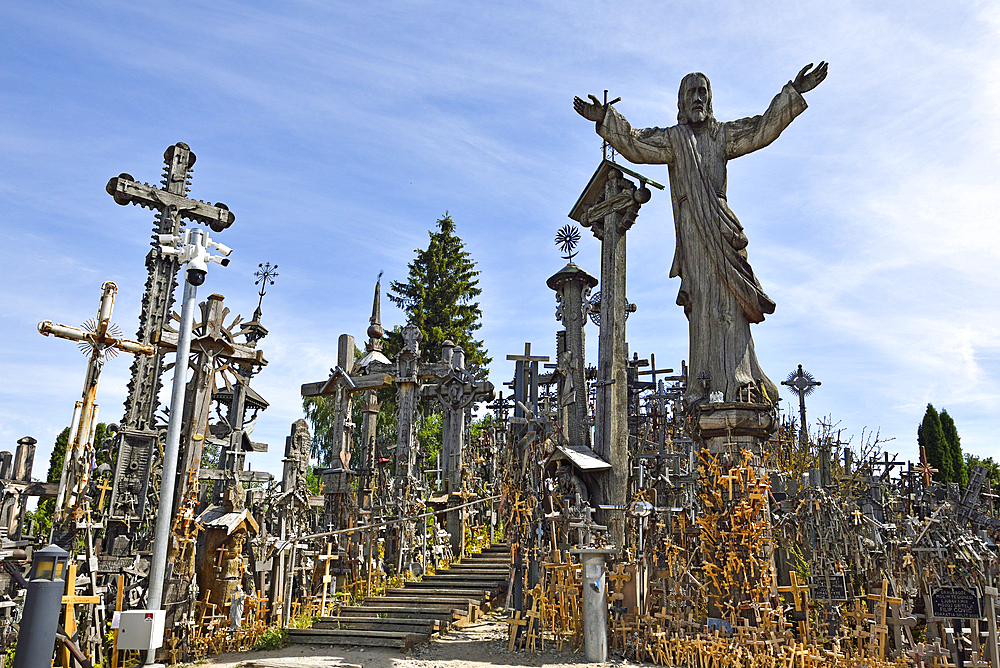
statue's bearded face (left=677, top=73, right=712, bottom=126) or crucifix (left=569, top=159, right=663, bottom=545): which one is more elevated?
statue's bearded face (left=677, top=73, right=712, bottom=126)

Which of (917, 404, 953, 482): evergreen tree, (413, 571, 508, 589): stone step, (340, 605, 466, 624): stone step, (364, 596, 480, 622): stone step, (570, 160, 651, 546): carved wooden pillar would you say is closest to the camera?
(570, 160, 651, 546): carved wooden pillar

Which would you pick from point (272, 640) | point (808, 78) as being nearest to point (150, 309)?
point (272, 640)

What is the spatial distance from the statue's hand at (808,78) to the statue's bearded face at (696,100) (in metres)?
1.28

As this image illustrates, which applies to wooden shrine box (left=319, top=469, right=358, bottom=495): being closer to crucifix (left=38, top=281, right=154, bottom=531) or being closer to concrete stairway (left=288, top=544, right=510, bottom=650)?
concrete stairway (left=288, top=544, right=510, bottom=650)

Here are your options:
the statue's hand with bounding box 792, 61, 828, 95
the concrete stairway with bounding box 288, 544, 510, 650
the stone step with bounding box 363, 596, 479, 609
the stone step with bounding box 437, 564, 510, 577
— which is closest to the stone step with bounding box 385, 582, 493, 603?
the concrete stairway with bounding box 288, 544, 510, 650

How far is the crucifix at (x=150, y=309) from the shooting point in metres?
13.3

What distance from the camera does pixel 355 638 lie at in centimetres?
1029

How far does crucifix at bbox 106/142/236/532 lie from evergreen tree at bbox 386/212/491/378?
1414 centimetres

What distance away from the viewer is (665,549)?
31.9 ft

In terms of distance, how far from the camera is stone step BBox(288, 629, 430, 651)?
9973 mm

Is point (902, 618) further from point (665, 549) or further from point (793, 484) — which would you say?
point (793, 484)

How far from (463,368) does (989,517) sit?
1222 cm

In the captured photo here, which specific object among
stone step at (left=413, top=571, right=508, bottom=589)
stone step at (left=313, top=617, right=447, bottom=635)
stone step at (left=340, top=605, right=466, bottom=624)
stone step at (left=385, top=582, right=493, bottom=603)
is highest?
stone step at (left=413, top=571, right=508, bottom=589)

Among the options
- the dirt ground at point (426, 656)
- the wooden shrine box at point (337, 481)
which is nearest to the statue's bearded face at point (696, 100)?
the dirt ground at point (426, 656)
